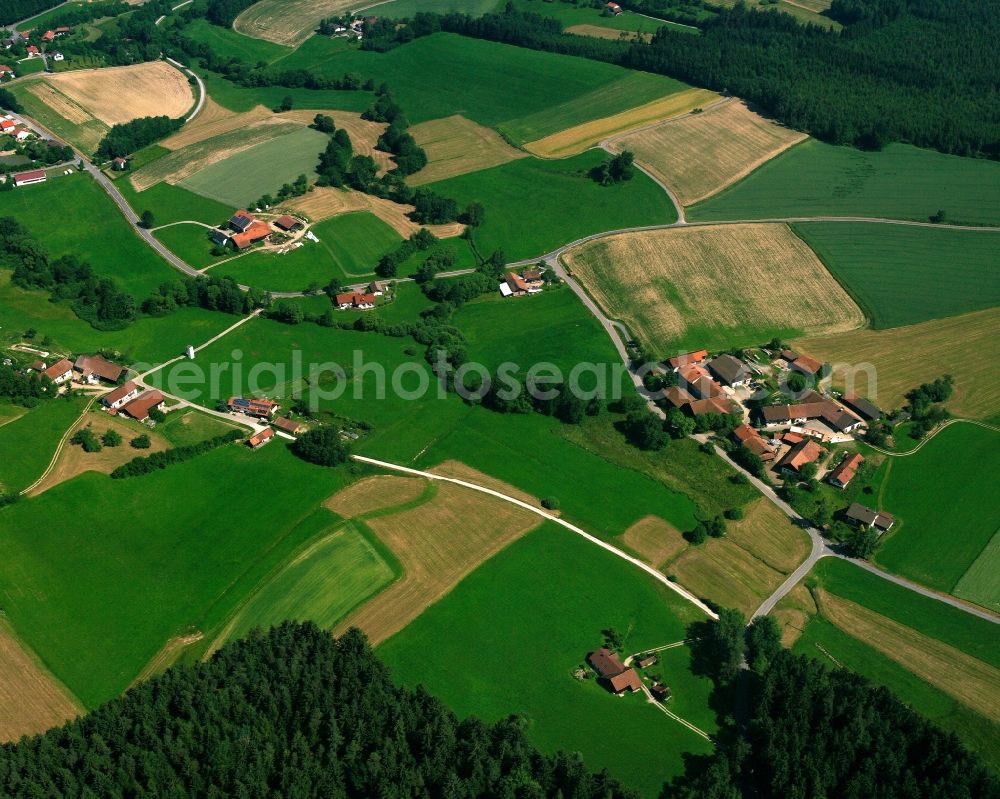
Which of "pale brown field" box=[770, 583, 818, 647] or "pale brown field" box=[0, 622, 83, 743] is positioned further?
"pale brown field" box=[770, 583, 818, 647]

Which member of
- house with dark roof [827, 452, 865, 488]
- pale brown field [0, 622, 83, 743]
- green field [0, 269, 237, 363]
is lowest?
pale brown field [0, 622, 83, 743]

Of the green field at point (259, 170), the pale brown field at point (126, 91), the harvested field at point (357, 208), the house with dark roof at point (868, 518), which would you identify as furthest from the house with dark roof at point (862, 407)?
the pale brown field at point (126, 91)

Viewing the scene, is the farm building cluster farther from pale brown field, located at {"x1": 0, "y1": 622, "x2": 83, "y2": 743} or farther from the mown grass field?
pale brown field, located at {"x1": 0, "y1": 622, "x2": 83, "y2": 743}

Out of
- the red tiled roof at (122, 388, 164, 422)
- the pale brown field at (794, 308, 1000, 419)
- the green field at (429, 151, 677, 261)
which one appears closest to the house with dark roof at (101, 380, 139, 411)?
the red tiled roof at (122, 388, 164, 422)

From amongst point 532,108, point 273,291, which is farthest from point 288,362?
point 532,108

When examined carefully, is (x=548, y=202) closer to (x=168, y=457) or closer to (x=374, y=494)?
(x=374, y=494)

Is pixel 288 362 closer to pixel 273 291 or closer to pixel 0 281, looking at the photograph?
pixel 273 291

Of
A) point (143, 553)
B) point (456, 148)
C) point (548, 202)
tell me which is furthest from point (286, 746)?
point (456, 148)
